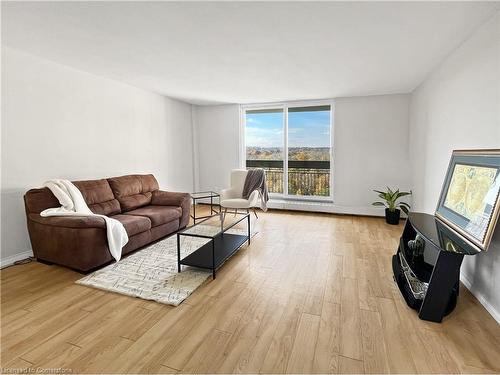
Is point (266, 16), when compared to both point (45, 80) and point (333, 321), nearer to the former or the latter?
point (333, 321)

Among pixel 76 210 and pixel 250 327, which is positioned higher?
pixel 76 210

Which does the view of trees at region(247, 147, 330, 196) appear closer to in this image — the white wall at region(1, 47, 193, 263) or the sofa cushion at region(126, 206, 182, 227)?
the white wall at region(1, 47, 193, 263)

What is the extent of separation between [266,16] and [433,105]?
2663 millimetres

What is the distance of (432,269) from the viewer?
205cm

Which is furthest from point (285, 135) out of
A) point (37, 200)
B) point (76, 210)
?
point (37, 200)

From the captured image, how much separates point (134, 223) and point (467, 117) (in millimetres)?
3738

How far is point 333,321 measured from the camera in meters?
1.92

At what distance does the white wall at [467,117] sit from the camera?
6.71 feet

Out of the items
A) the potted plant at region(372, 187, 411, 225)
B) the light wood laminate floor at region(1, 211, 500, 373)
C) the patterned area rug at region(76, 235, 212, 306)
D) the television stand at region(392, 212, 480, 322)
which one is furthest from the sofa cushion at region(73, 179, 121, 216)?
the potted plant at region(372, 187, 411, 225)

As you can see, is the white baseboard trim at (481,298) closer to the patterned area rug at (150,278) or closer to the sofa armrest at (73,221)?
the patterned area rug at (150,278)

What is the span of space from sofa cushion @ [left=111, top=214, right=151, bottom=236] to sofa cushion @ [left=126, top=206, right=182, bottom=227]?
0.40ft

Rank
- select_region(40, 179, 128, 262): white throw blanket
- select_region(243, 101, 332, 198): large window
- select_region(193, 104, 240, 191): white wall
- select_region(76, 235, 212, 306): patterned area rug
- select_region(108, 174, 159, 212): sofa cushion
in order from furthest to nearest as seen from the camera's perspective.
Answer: select_region(193, 104, 240, 191): white wall, select_region(243, 101, 332, 198): large window, select_region(108, 174, 159, 212): sofa cushion, select_region(40, 179, 128, 262): white throw blanket, select_region(76, 235, 212, 306): patterned area rug

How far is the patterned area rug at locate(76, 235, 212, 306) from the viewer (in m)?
2.30

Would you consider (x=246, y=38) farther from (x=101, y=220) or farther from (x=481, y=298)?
(x=481, y=298)
